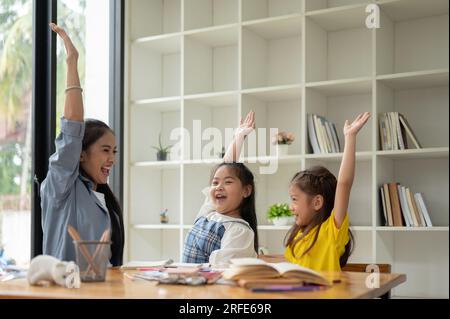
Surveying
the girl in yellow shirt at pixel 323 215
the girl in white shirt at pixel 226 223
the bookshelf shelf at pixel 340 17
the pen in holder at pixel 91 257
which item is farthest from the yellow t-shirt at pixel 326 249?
the bookshelf shelf at pixel 340 17

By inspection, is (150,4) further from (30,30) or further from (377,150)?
(377,150)

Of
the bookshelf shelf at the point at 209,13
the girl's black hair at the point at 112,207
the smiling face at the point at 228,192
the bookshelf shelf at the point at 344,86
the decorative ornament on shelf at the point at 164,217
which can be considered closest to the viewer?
the girl's black hair at the point at 112,207

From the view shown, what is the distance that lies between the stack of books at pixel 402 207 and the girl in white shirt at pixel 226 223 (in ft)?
3.90

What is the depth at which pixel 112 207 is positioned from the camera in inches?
84.1

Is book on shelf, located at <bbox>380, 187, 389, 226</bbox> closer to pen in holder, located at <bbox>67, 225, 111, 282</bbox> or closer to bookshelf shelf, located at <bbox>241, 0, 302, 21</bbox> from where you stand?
bookshelf shelf, located at <bbox>241, 0, 302, 21</bbox>

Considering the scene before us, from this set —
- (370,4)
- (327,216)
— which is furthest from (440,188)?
(327,216)

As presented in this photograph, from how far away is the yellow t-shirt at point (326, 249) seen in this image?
212 cm

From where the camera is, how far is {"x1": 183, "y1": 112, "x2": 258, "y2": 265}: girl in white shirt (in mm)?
1932

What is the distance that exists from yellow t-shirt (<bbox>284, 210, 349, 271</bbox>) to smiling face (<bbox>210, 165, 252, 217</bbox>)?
0.26 meters

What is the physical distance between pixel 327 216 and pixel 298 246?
6.5 inches

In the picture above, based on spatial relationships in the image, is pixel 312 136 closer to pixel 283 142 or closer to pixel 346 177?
pixel 283 142

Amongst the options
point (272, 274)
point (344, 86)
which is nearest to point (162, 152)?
point (344, 86)

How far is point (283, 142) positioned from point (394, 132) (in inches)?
23.5

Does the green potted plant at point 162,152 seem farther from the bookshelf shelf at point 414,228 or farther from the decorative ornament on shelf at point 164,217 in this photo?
the bookshelf shelf at point 414,228
